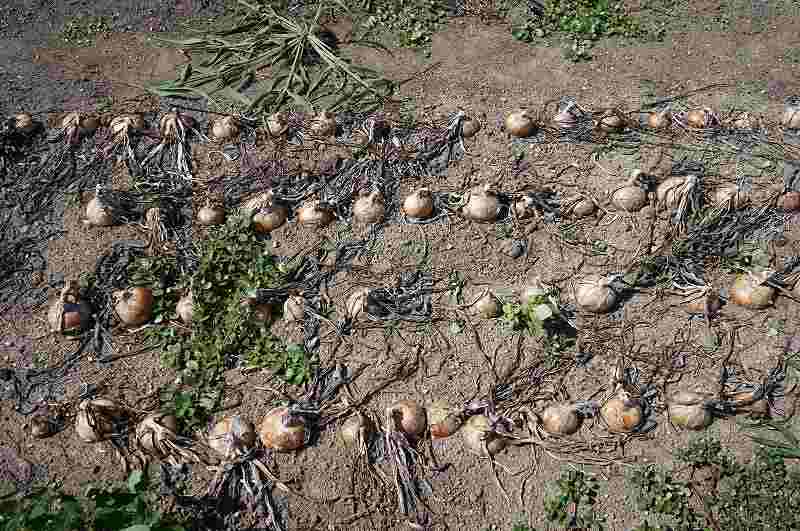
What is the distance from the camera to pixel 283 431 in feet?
Answer: 10.4

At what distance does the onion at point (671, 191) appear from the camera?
4023mm

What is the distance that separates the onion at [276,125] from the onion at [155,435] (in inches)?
96.4

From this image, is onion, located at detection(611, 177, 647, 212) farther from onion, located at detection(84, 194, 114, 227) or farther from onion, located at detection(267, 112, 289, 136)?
onion, located at detection(84, 194, 114, 227)

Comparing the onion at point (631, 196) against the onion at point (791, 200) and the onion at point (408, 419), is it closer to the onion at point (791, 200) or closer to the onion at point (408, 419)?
the onion at point (791, 200)

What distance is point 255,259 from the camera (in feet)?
12.8

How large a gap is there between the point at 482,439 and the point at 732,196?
2.48 metres

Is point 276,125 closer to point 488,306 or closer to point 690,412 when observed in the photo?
point 488,306

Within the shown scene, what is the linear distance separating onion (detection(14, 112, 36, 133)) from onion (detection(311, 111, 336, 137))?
2.37m

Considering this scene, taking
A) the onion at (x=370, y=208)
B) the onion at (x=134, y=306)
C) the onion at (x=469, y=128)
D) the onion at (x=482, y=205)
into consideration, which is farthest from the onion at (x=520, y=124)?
the onion at (x=134, y=306)

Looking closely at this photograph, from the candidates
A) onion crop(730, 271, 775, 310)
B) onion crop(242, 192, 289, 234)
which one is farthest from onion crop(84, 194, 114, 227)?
onion crop(730, 271, 775, 310)

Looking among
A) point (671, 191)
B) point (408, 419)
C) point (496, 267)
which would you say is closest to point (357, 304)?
point (408, 419)

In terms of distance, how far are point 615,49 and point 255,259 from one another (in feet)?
12.9

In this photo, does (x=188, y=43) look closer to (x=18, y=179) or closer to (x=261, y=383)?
(x=18, y=179)

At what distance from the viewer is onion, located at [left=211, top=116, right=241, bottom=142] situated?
15.4 feet
